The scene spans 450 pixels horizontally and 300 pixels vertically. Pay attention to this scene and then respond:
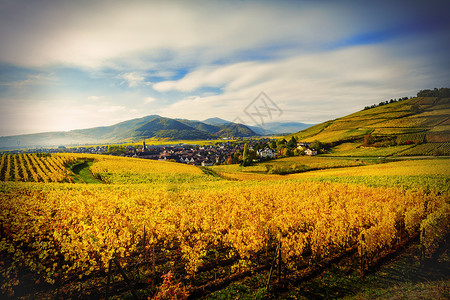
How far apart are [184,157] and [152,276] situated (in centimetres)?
10527

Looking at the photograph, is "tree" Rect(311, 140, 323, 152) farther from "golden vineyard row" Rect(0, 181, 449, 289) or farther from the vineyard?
"golden vineyard row" Rect(0, 181, 449, 289)

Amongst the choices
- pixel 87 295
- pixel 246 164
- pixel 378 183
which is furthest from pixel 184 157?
pixel 87 295

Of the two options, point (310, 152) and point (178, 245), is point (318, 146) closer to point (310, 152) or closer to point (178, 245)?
point (310, 152)

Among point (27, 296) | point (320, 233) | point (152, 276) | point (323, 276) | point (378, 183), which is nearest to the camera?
point (27, 296)

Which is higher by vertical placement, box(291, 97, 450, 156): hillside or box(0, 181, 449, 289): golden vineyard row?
box(291, 97, 450, 156): hillside

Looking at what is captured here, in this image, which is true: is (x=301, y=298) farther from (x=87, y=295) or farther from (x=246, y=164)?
(x=246, y=164)

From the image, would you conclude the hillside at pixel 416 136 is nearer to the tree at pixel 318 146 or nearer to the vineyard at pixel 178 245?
the tree at pixel 318 146

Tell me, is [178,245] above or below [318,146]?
below

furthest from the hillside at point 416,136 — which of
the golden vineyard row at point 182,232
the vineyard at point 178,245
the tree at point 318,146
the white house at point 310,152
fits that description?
the golden vineyard row at point 182,232

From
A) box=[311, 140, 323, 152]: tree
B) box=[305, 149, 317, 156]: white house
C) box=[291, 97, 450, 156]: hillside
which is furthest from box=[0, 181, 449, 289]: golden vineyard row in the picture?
box=[311, 140, 323, 152]: tree

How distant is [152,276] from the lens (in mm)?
7297

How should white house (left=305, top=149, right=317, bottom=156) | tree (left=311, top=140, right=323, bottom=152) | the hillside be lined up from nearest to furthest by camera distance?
1. the hillside
2. white house (left=305, top=149, right=317, bottom=156)
3. tree (left=311, top=140, right=323, bottom=152)

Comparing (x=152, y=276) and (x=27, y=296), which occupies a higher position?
Answer: (x=27, y=296)

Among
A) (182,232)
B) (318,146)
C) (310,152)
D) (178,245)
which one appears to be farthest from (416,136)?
(178,245)
